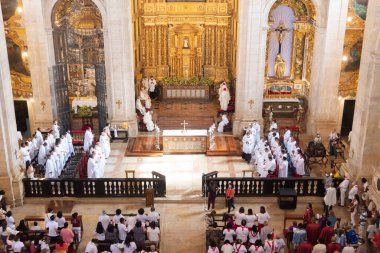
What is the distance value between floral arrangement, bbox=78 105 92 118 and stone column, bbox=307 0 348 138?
10939 mm

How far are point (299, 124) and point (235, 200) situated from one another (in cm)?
→ 903

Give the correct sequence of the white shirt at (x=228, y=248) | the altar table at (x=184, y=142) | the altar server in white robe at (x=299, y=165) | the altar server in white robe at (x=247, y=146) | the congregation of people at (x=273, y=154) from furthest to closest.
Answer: the altar table at (x=184, y=142)
the altar server in white robe at (x=247, y=146)
the altar server in white robe at (x=299, y=165)
the congregation of people at (x=273, y=154)
the white shirt at (x=228, y=248)

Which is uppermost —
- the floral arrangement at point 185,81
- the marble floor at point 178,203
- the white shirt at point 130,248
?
the floral arrangement at point 185,81

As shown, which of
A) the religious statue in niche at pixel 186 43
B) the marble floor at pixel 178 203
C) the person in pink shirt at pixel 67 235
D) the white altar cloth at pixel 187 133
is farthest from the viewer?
the religious statue in niche at pixel 186 43

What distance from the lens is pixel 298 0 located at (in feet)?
85.4

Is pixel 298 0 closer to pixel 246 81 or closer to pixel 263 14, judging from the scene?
pixel 263 14

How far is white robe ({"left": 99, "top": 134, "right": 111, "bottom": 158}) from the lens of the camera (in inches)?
897

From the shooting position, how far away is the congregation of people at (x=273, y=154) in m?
20.7

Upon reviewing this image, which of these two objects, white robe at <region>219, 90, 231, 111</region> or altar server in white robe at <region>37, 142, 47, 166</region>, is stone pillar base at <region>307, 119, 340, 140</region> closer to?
white robe at <region>219, 90, 231, 111</region>

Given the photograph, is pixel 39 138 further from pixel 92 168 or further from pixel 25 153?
pixel 92 168

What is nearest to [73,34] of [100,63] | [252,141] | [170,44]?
[100,63]

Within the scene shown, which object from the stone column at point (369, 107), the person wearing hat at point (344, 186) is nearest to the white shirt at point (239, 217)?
the person wearing hat at point (344, 186)

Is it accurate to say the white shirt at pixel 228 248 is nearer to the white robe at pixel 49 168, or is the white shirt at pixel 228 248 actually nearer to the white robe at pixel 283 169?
the white robe at pixel 283 169

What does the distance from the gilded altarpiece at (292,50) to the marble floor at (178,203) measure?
6324 millimetres
